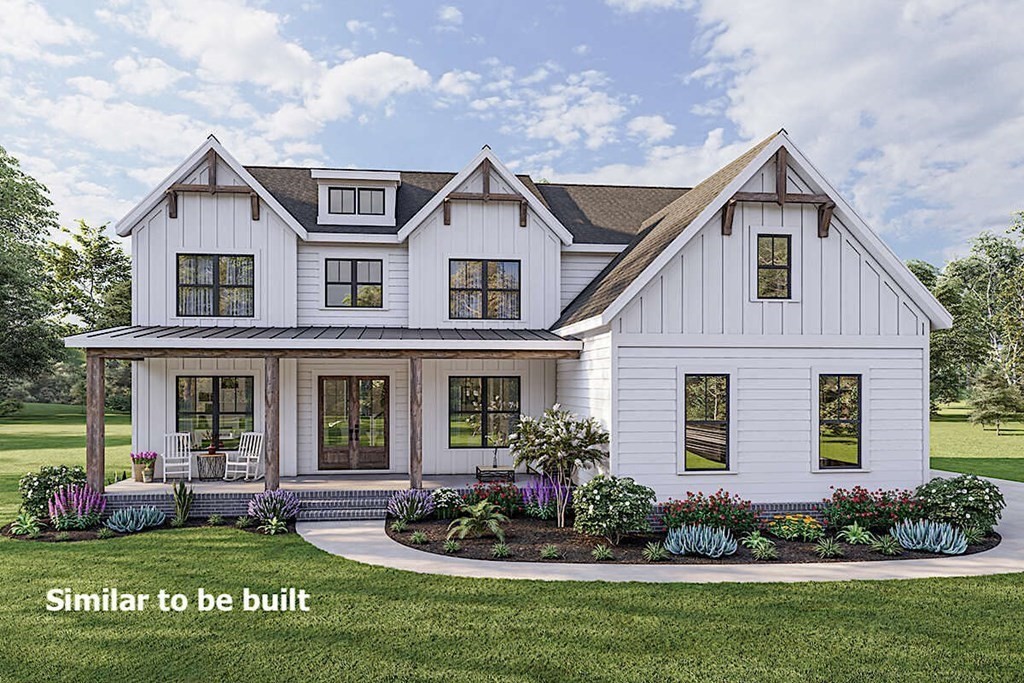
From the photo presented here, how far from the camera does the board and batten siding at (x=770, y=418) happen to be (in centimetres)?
1188

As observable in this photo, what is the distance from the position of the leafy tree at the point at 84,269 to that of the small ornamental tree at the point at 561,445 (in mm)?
45996

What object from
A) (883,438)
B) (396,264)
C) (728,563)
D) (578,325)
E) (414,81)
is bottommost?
(728,563)

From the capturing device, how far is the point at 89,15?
13.0 metres

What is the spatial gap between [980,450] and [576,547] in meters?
22.4

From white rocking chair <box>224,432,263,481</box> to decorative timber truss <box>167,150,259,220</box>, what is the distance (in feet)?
17.6

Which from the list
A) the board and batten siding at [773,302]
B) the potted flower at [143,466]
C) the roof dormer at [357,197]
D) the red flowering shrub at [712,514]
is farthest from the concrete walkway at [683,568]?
the roof dormer at [357,197]

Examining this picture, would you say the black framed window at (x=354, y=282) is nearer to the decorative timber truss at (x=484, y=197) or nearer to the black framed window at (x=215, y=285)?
the black framed window at (x=215, y=285)

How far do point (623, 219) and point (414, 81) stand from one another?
6.80m

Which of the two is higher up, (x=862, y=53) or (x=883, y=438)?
(x=862, y=53)

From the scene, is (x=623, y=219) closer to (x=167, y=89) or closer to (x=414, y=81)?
(x=414, y=81)

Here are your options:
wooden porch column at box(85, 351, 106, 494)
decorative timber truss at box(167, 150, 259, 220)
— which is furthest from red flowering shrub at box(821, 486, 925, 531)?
decorative timber truss at box(167, 150, 259, 220)

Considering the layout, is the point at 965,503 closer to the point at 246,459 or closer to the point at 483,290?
the point at 483,290

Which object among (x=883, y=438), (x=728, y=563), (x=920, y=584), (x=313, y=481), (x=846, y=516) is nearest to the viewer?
(x=920, y=584)

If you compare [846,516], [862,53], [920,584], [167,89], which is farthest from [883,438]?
[167,89]
